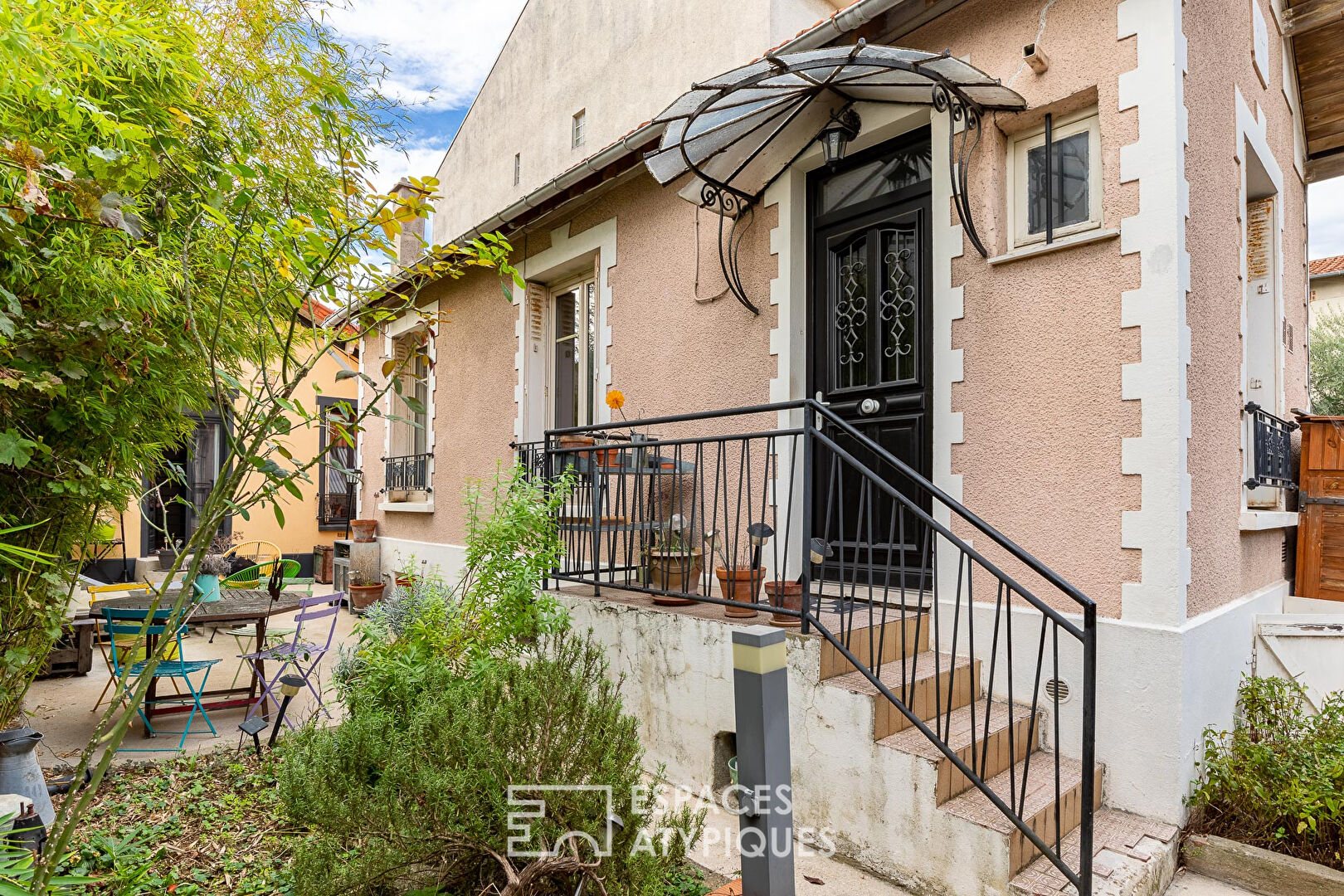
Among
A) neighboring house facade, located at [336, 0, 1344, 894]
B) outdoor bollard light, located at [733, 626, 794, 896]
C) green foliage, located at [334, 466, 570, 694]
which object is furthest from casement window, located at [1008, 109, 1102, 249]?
green foliage, located at [334, 466, 570, 694]

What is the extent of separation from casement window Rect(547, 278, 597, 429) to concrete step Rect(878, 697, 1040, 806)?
12.3ft

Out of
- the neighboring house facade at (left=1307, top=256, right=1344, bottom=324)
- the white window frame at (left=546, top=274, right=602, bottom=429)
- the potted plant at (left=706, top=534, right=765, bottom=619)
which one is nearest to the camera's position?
the potted plant at (left=706, top=534, right=765, bottom=619)

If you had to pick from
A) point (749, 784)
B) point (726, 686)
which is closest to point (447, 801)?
point (749, 784)

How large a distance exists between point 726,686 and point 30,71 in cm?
309

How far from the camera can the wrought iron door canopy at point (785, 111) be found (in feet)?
10.6

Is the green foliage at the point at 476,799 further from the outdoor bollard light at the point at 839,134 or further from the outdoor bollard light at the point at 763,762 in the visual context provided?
the outdoor bollard light at the point at 839,134

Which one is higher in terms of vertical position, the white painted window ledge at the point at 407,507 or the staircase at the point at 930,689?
the white painted window ledge at the point at 407,507

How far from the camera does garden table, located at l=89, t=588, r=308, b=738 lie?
4168 millimetres

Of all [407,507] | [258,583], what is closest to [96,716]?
[258,583]

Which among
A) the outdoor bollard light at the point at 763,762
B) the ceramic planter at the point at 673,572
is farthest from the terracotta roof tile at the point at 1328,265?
the outdoor bollard light at the point at 763,762

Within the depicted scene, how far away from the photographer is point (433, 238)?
37.4 ft

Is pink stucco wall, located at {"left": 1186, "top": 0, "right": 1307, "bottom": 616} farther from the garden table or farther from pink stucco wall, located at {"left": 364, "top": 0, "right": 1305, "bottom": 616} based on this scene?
the garden table

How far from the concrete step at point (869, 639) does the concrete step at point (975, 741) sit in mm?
311

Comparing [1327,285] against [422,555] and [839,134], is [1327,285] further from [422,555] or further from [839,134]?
[422,555]
